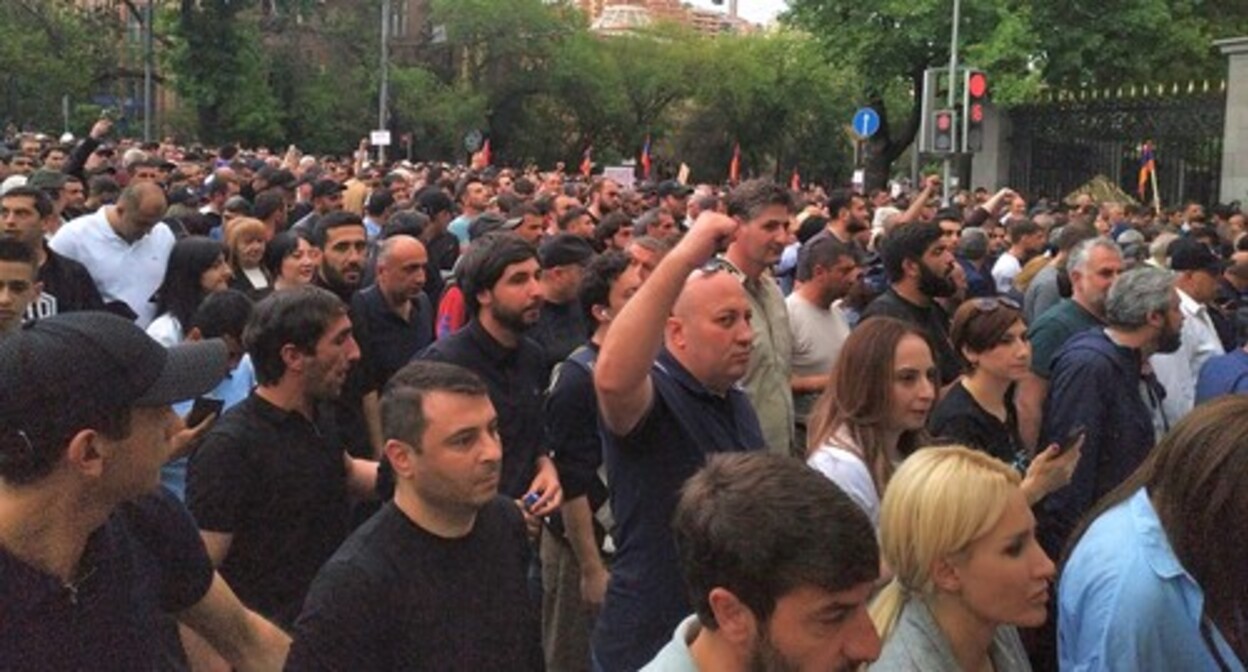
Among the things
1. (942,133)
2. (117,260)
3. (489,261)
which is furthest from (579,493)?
(942,133)

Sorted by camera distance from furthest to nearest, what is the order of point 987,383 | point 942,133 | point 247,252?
1. point 942,133
2. point 247,252
3. point 987,383

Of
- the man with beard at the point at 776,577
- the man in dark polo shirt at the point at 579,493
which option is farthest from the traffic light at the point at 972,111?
the man with beard at the point at 776,577

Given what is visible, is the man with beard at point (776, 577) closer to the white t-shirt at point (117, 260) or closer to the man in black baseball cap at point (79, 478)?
the man in black baseball cap at point (79, 478)

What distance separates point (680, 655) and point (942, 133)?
15976 mm

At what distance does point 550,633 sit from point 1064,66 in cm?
3319

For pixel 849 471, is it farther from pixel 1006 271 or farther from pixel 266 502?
pixel 1006 271

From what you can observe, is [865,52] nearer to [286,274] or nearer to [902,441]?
[286,274]

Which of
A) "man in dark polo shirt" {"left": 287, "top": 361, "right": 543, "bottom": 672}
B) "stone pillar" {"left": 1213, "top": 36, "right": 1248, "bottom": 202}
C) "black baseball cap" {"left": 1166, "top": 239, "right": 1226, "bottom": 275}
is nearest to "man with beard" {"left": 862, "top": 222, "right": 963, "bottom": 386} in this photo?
"black baseball cap" {"left": 1166, "top": 239, "right": 1226, "bottom": 275}

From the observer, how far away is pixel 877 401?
14.8 feet

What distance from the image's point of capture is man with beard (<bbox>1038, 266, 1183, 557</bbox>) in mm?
5789

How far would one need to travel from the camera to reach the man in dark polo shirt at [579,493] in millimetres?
5395

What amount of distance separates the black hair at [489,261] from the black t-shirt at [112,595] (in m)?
2.85

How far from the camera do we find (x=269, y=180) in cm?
1267

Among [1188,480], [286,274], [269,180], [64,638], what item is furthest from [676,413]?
[269,180]
